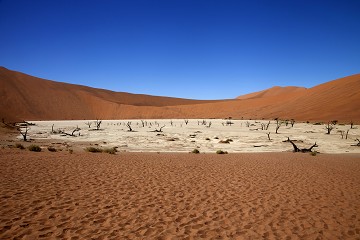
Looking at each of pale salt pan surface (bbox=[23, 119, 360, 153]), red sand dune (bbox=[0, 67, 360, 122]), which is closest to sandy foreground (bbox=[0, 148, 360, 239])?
pale salt pan surface (bbox=[23, 119, 360, 153])

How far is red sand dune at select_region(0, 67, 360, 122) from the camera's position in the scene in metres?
46.7

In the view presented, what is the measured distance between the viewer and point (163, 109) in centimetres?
8212

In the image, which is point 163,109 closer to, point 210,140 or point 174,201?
point 210,140

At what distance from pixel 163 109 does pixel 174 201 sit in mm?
75854

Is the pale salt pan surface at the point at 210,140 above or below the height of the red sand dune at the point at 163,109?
below

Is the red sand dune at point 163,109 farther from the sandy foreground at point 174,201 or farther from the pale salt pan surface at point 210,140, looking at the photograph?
the sandy foreground at point 174,201

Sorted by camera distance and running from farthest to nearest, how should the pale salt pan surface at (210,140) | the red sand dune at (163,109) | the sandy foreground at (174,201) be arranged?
the red sand dune at (163,109) → the pale salt pan surface at (210,140) → the sandy foreground at (174,201)

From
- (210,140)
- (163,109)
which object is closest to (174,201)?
(210,140)

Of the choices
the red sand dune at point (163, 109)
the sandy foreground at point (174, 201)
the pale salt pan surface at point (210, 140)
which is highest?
the red sand dune at point (163, 109)

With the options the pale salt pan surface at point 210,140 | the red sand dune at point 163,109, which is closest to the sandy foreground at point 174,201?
the pale salt pan surface at point 210,140

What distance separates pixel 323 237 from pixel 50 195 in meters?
6.46

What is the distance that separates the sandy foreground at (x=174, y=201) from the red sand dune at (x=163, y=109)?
118 ft

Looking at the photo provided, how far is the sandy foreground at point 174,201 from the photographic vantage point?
4.91 metres

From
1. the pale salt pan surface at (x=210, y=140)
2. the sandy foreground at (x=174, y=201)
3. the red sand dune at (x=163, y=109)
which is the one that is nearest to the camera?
the sandy foreground at (x=174, y=201)
